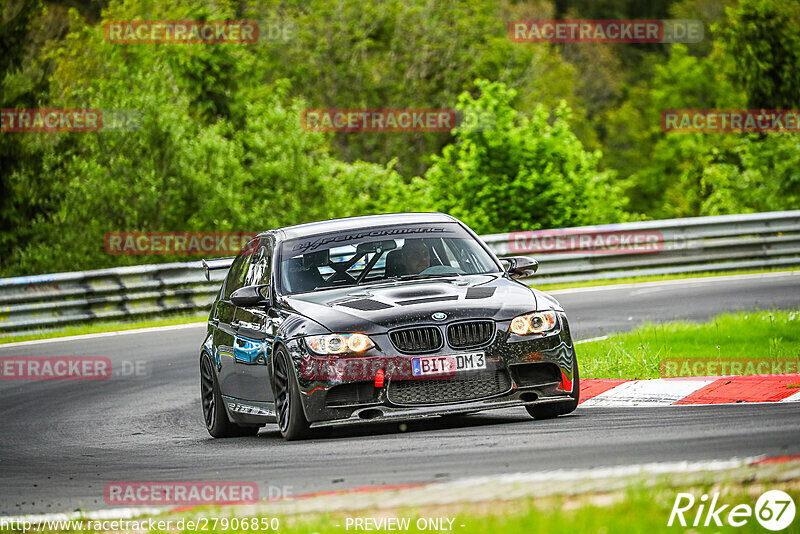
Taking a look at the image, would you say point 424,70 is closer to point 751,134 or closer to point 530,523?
point 751,134

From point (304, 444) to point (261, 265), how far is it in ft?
7.26

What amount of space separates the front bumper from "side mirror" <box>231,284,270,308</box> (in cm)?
100

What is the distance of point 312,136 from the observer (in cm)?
3706

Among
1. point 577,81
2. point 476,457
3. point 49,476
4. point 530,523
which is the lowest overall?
point 577,81

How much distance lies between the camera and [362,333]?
876cm

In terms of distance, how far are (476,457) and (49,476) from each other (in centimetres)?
291

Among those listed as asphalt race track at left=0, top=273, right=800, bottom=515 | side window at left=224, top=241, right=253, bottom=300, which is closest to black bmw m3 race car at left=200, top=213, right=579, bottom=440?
asphalt race track at left=0, top=273, right=800, bottom=515

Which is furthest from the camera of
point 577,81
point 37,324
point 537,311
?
point 577,81

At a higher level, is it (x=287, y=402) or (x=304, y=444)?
(x=287, y=402)

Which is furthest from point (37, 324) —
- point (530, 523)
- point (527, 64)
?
point (527, 64)

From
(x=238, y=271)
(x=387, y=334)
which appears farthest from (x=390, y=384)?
(x=238, y=271)

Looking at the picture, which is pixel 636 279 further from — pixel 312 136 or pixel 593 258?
pixel 312 136

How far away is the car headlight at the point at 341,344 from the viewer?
8742mm

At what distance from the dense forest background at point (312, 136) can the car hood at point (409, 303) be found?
847 inches
